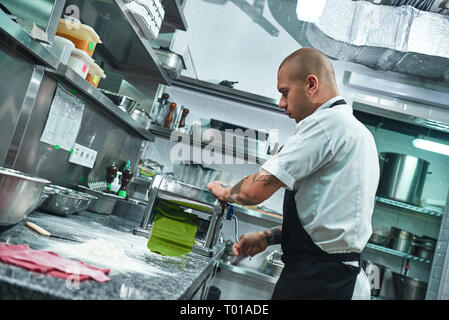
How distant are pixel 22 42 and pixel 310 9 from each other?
2405mm

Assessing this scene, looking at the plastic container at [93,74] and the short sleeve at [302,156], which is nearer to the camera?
the short sleeve at [302,156]

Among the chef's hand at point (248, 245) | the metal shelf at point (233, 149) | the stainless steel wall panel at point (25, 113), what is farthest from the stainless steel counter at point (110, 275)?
the metal shelf at point (233, 149)

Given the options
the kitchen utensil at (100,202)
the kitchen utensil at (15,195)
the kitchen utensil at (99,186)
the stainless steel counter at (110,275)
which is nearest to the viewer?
the stainless steel counter at (110,275)

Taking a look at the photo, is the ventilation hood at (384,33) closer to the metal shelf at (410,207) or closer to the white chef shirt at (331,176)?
the metal shelf at (410,207)

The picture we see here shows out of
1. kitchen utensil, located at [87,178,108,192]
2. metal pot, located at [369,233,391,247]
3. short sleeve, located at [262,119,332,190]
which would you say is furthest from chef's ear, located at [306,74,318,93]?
metal pot, located at [369,233,391,247]

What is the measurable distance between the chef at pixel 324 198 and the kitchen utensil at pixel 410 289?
219 cm

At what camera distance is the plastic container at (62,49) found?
Answer: 4.63 feet

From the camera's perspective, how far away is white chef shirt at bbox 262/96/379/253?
122cm

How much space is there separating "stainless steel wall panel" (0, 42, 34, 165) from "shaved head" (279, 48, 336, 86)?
102cm

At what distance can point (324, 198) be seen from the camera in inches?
49.3

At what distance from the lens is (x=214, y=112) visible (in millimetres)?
3621

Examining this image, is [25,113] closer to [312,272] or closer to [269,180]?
[269,180]

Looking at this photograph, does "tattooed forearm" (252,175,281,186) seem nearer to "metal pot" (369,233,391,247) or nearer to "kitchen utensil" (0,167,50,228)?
"kitchen utensil" (0,167,50,228)

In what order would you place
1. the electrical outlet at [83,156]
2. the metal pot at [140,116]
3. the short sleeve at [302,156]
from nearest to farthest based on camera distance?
the short sleeve at [302,156], the electrical outlet at [83,156], the metal pot at [140,116]
